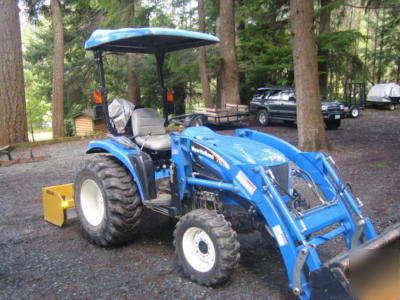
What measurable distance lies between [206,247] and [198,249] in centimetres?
11

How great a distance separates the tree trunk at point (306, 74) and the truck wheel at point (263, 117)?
777 centimetres

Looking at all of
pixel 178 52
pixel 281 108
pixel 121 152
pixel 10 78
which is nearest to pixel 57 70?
pixel 10 78

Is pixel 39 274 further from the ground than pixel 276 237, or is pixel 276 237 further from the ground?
pixel 276 237

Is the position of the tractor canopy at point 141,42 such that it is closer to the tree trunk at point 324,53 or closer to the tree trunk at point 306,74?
the tree trunk at point 306,74

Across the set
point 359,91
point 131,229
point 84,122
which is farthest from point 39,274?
point 84,122

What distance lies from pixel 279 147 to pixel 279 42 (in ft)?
55.6

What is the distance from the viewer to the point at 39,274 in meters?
3.99

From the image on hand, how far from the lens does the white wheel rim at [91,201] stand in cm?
482

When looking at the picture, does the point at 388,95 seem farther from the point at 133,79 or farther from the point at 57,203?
the point at 57,203

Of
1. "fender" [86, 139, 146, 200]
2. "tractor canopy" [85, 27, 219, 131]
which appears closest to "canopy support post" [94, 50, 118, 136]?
"tractor canopy" [85, 27, 219, 131]

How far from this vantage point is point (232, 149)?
3.75m

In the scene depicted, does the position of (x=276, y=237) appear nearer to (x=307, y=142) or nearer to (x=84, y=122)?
(x=307, y=142)

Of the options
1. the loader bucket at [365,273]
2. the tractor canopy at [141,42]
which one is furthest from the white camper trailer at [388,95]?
the loader bucket at [365,273]

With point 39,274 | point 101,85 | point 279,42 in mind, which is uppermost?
point 279,42
